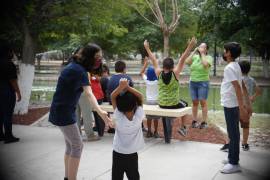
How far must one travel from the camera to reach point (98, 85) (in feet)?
25.8

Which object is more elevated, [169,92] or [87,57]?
[87,57]

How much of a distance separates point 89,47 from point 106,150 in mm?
2659

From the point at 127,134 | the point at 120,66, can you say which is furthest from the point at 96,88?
the point at 127,134

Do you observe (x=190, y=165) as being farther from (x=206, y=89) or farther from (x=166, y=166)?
(x=206, y=89)

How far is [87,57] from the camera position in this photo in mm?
4488

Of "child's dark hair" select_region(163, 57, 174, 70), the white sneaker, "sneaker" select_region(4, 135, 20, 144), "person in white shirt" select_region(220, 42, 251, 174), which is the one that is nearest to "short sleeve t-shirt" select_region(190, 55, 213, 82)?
"child's dark hair" select_region(163, 57, 174, 70)

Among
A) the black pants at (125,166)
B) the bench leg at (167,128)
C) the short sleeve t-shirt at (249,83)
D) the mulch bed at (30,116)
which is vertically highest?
the short sleeve t-shirt at (249,83)

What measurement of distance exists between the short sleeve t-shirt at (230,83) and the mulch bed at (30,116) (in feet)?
17.9

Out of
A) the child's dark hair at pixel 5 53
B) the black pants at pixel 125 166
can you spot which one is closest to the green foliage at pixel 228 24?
the child's dark hair at pixel 5 53

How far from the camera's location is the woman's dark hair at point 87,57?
14.7 feet

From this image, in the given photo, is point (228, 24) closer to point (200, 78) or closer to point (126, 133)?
point (200, 78)

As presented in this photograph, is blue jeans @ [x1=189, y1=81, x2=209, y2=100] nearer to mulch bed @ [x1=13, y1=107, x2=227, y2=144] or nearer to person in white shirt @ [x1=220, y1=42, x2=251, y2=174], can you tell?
mulch bed @ [x1=13, y1=107, x2=227, y2=144]

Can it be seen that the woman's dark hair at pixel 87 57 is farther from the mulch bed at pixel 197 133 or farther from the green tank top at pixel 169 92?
the mulch bed at pixel 197 133

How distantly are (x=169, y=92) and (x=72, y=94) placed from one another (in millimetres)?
2988
